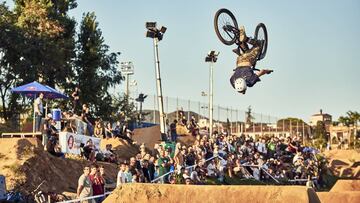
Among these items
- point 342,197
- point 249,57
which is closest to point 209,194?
point 249,57

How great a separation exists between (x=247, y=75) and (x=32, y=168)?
8008 mm

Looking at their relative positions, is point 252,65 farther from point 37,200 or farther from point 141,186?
point 37,200

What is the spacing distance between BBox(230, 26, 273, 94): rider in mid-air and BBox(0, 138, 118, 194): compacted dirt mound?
7118 millimetres

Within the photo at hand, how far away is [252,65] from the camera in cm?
2162

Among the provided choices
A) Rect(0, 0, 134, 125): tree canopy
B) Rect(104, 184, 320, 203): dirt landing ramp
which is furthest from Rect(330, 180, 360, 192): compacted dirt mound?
Rect(0, 0, 134, 125): tree canopy

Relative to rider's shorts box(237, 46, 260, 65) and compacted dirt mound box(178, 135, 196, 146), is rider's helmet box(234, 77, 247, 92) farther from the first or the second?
compacted dirt mound box(178, 135, 196, 146)

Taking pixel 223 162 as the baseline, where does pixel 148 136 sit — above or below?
above

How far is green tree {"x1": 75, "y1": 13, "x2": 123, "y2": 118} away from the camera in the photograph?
151ft

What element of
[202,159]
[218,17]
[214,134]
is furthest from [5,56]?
[218,17]

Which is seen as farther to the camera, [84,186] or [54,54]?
[54,54]

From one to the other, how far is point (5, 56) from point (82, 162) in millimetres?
17181

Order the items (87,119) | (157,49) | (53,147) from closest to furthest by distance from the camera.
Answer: (53,147)
(87,119)
(157,49)

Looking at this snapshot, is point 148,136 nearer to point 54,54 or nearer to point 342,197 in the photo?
point 54,54

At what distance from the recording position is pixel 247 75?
70.4ft
